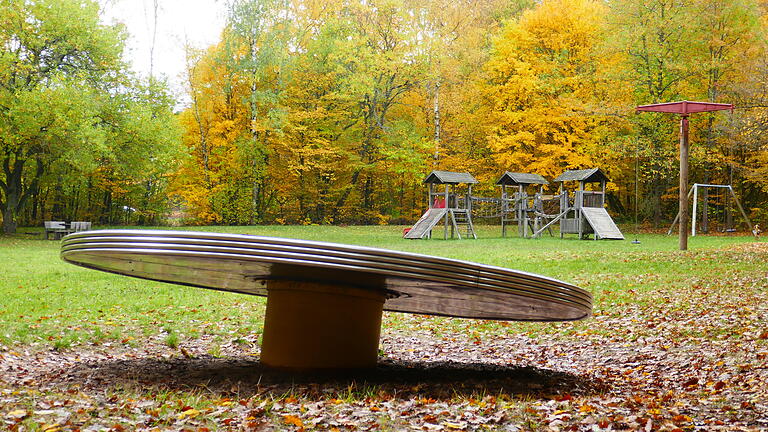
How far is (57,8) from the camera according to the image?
2836cm

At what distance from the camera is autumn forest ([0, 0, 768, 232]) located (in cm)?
2903

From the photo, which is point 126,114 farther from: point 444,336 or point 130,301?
point 444,336

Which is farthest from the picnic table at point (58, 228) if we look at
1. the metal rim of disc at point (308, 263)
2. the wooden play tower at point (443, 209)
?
the metal rim of disc at point (308, 263)

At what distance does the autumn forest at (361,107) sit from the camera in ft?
95.2

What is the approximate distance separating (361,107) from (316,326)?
3654 centimetres

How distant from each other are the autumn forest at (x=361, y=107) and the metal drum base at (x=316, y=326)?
74.9ft

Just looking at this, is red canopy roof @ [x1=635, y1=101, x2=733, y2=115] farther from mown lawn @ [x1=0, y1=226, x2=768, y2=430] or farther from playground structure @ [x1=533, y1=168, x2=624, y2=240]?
playground structure @ [x1=533, y1=168, x2=624, y2=240]

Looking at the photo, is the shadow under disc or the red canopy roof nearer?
the shadow under disc

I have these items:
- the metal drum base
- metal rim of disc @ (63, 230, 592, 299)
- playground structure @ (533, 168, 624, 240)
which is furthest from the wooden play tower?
metal rim of disc @ (63, 230, 592, 299)

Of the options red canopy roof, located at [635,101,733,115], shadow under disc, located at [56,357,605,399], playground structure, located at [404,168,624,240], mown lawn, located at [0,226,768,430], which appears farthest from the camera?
playground structure, located at [404,168,624,240]

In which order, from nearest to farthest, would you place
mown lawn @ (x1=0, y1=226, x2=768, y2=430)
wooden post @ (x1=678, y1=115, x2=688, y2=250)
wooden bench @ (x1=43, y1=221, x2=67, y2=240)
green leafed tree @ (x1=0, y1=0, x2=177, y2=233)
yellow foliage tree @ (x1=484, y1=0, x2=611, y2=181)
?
mown lawn @ (x1=0, y1=226, x2=768, y2=430) → wooden post @ (x1=678, y1=115, x2=688, y2=250) → green leafed tree @ (x1=0, y1=0, x2=177, y2=233) → wooden bench @ (x1=43, y1=221, x2=67, y2=240) → yellow foliage tree @ (x1=484, y1=0, x2=611, y2=181)

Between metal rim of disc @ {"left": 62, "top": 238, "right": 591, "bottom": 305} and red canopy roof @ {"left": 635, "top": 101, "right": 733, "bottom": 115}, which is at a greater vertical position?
red canopy roof @ {"left": 635, "top": 101, "right": 733, "bottom": 115}

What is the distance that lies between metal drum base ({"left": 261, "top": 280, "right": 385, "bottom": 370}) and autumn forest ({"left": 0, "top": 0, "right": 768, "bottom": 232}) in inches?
899

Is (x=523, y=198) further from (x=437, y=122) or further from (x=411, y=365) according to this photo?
(x=411, y=365)
